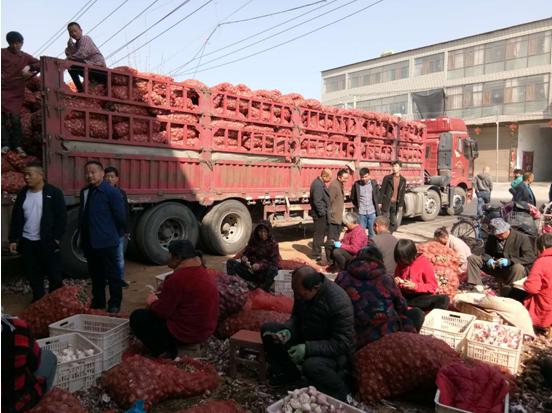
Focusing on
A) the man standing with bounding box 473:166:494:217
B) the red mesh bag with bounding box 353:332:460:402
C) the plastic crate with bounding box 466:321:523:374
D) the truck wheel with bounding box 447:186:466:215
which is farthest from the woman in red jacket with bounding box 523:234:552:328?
the truck wheel with bounding box 447:186:466:215

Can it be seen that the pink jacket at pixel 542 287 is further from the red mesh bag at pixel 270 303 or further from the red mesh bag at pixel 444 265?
the red mesh bag at pixel 270 303

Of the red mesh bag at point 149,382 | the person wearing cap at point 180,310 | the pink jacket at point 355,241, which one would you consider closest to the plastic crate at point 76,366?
the red mesh bag at point 149,382

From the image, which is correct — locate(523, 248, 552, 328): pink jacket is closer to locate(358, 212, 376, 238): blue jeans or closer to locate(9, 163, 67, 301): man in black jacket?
locate(358, 212, 376, 238): blue jeans

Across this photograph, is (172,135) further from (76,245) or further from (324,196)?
(324,196)

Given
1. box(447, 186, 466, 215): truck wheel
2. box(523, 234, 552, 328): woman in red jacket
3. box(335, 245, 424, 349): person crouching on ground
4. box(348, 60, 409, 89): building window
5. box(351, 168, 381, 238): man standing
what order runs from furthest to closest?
box(348, 60, 409, 89): building window
box(447, 186, 466, 215): truck wheel
box(351, 168, 381, 238): man standing
box(523, 234, 552, 328): woman in red jacket
box(335, 245, 424, 349): person crouching on ground

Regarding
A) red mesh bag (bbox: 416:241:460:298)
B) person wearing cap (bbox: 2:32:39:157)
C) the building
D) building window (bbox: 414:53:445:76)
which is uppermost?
building window (bbox: 414:53:445:76)

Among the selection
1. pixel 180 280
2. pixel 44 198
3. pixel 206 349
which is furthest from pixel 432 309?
pixel 44 198

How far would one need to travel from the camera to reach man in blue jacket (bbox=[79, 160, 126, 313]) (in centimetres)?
488

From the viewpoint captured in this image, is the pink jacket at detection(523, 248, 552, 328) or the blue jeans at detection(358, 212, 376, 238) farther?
the blue jeans at detection(358, 212, 376, 238)

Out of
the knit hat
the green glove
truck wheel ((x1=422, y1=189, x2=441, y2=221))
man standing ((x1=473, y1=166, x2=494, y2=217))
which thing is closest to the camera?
the green glove

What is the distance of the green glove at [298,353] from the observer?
→ 3.23m

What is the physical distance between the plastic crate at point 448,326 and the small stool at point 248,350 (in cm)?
161

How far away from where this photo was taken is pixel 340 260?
21.9 ft

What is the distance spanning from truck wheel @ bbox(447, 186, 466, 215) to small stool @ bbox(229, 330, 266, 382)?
1228cm
